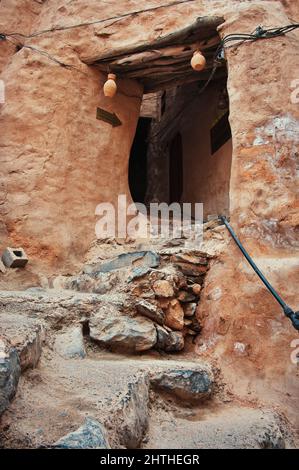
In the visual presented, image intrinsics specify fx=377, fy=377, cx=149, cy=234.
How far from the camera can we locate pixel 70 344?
2363mm

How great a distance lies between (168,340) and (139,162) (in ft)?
28.5

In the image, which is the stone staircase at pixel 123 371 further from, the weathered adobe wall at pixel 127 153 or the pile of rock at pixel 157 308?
the weathered adobe wall at pixel 127 153

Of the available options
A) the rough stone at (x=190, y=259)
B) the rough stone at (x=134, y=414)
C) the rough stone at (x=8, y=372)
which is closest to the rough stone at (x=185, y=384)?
the rough stone at (x=134, y=414)

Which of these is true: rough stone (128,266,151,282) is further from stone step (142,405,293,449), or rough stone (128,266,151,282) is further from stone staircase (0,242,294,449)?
stone step (142,405,293,449)

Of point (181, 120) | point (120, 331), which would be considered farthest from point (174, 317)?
point (181, 120)

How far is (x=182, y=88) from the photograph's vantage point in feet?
24.7

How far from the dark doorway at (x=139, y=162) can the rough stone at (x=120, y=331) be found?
25.8 feet

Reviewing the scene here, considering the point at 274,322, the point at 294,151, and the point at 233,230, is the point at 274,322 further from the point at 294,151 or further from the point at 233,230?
the point at 294,151

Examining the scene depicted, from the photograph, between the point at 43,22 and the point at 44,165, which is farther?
the point at 43,22

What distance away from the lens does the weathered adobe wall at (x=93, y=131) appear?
3352 mm

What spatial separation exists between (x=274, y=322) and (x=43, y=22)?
4.84 m

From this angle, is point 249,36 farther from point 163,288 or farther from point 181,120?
point 181,120

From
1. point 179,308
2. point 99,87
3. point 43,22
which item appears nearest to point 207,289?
point 179,308

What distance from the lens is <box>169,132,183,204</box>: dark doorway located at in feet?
25.3
